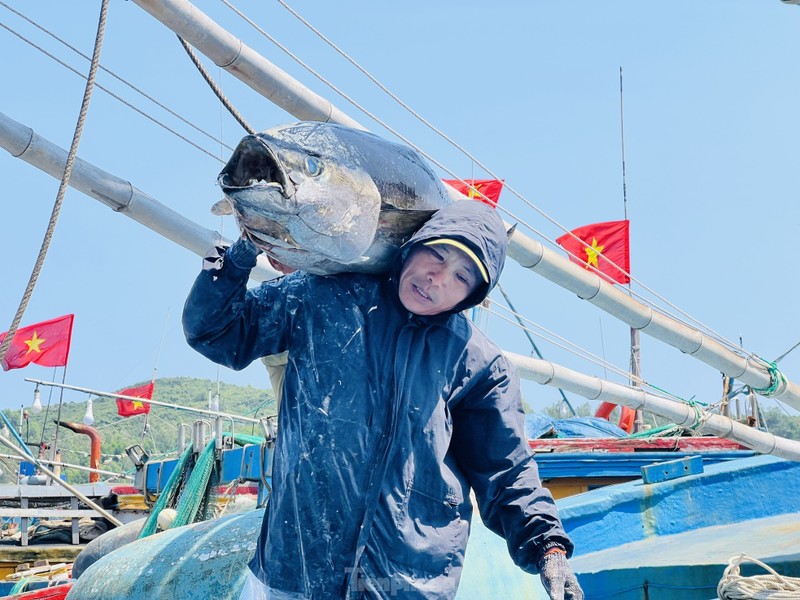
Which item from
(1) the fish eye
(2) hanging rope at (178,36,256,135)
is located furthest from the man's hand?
(2) hanging rope at (178,36,256,135)

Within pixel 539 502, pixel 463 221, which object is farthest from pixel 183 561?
pixel 463 221

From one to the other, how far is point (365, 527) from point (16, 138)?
401 centimetres

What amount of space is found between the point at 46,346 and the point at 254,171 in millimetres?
16914

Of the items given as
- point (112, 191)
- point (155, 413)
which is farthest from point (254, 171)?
point (155, 413)

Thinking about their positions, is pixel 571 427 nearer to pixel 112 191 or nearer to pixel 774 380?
pixel 774 380

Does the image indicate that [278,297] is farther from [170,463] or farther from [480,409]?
[170,463]

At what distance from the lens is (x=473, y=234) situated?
232 cm

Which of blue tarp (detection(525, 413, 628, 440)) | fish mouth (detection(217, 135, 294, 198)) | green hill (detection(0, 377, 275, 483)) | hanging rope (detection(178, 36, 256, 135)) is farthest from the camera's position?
green hill (detection(0, 377, 275, 483))

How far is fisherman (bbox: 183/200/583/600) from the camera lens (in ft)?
7.27

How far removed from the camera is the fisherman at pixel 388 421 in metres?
2.21

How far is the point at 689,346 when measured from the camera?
299 inches

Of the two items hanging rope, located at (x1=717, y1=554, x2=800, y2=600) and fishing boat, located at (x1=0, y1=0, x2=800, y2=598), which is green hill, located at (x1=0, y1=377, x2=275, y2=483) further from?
hanging rope, located at (x1=717, y1=554, x2=800, y2=600)

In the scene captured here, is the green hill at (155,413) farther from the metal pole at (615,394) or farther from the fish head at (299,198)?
the fish head at (299,198)

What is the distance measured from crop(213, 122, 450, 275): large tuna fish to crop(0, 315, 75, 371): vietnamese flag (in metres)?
16.3
